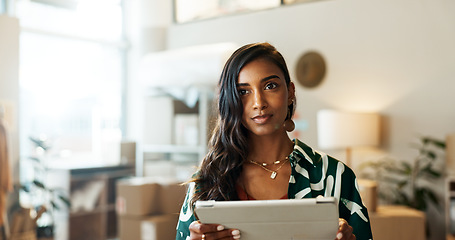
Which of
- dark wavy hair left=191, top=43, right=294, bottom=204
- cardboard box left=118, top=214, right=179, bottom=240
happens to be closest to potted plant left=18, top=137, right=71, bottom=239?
cardboard box left=118, top=214, right=179, bottom=240

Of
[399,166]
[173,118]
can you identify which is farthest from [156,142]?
[399,166]

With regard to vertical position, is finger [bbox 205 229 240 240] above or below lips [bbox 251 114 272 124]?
below

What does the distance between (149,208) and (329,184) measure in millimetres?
3620

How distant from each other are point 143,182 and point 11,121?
147 centimetres

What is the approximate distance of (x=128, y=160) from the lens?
7098mm

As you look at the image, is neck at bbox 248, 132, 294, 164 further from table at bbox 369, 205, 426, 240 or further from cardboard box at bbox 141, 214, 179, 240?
cardboard box at bbox 141, 214, 179, 240

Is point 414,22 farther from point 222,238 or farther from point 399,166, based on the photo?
point 222,238

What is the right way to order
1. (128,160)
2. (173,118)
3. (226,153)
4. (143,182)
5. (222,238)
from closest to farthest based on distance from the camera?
1. (222,238)
2. (226,153)
3. (143,182)
4. (173,118)
5. (128,160)

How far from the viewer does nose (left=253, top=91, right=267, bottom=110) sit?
1449 millimetres

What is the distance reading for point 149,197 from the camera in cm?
491

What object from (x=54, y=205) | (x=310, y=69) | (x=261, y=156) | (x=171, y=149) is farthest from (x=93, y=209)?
(x=261, y=156)

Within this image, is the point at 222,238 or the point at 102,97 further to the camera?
the point at 102,97

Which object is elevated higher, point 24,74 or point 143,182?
point 24,74

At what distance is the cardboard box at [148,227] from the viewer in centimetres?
475
